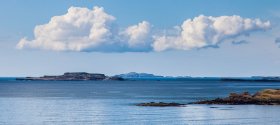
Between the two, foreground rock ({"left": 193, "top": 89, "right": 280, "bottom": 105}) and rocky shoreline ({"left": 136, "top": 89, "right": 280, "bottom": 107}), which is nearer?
rocky shoreline ({"left": 136, "top": 89, "right": 280, "bottom": 107})

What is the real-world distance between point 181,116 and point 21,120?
88.2ft

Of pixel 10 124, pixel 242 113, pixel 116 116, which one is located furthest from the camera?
pixel 242 113

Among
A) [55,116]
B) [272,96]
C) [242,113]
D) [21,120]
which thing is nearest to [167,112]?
[242,113]

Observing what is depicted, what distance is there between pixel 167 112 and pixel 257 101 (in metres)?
31.5

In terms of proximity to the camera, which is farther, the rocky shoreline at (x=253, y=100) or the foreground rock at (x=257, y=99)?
the foreground rock at (x=257, y=99)

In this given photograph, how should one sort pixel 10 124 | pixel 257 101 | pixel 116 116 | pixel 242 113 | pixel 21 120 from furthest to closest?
pixel 257 101 → pixel 242 113 → pixel 116 116 → pixel 21 120 → pixel 10 124

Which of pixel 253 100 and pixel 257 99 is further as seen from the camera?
pixel 257 99

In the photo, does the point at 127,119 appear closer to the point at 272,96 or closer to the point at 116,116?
the point at 116,116

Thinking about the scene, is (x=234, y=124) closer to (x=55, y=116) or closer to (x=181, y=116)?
(x=181, y=116)

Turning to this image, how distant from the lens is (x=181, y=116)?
3841 inches

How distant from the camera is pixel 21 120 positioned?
90688mm

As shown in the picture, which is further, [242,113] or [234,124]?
[242,113]

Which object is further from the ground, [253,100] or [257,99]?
[257,99]

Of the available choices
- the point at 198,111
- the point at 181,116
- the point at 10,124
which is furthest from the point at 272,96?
the point at 10,124
